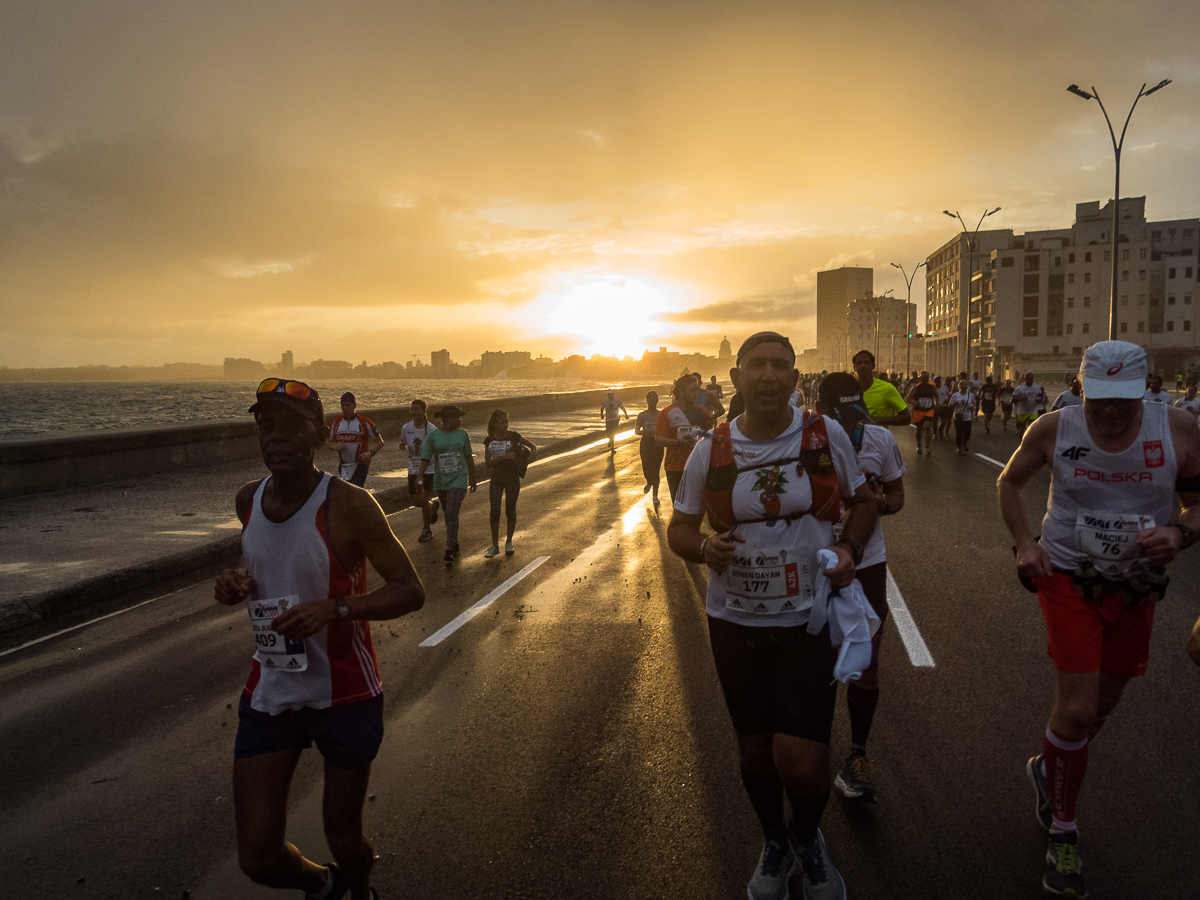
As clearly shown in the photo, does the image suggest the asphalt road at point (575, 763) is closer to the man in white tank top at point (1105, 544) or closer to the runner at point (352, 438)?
the man in white tank top at point (1105, 544)

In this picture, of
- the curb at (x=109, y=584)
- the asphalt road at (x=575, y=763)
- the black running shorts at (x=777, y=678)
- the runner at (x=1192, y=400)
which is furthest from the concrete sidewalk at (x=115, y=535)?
the runner at (x=1192, y=400)

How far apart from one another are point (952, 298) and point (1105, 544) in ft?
466

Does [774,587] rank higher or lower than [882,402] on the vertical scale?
lower

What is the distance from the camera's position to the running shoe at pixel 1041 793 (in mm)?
3408

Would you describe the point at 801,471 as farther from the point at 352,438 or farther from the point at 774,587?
the point at 352,438

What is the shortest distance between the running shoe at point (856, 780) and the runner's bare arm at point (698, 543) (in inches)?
60.7

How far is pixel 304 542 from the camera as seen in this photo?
2684 mm

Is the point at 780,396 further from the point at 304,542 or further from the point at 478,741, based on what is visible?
the point at 478,741

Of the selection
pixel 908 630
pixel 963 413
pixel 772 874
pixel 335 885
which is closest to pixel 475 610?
pixel 908 630

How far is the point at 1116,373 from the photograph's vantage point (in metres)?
3.05

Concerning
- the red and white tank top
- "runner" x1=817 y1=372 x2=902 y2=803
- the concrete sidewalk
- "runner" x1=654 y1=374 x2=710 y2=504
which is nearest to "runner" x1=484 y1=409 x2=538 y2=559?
"runner" x1=654 y1=374 x2=710 y2=504

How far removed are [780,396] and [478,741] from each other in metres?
2.81

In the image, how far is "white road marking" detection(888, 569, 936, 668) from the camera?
5.52 metres

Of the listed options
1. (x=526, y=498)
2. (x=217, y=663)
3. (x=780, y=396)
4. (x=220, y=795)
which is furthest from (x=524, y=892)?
(x=526, y=498)
